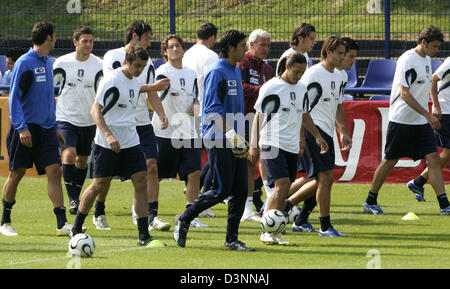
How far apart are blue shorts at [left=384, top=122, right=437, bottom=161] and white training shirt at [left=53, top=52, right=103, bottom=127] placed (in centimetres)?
401

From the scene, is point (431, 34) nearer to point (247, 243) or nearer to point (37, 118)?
point (247, 243)

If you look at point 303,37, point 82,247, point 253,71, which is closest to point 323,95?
point 253,71

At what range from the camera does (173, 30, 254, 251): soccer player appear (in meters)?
9.26

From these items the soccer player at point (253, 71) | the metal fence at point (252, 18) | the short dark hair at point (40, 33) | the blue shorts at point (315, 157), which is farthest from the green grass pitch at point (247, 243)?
the metal fence at point (252, 18)

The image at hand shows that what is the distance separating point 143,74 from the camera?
11.6 meters

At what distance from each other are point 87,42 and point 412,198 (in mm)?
5447

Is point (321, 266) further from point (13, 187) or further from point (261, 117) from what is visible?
point (13, 187)

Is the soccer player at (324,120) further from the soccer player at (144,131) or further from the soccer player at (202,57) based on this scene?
the soccer player at (202,57)

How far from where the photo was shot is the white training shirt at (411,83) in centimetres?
1253

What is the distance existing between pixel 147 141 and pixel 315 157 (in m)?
2.19

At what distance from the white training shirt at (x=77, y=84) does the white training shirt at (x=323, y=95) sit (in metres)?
3.05

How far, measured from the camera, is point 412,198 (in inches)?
559

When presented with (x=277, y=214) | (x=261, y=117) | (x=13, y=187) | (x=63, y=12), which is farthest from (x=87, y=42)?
(x=63, y=12)

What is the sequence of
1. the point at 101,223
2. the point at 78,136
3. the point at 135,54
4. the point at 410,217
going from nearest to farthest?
the point at 135,54
the point at 101,223
the point at 410,217
the point at 78,136
